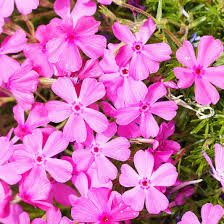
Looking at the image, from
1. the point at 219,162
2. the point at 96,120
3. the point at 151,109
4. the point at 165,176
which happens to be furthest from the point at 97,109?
the point at 219,162

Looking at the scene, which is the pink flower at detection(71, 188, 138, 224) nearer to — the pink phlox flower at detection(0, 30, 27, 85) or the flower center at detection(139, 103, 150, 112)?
the flower center at detection(139, 103, 150, 112)

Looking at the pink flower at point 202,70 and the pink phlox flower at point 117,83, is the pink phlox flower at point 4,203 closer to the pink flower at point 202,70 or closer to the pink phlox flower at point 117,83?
the pink phlox flower at point 117,83

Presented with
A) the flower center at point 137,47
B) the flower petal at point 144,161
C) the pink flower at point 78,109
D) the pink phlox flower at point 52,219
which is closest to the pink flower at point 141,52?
the flower center at point 137,47

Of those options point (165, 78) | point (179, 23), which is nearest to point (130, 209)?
point (165, 78)

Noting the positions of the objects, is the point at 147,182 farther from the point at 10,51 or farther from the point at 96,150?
the point at 10,51

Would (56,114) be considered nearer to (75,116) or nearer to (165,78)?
(75,116)

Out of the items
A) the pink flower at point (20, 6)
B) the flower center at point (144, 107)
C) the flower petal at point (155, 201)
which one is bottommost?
the flower petal at point (155, 201)
